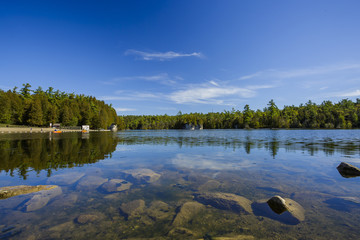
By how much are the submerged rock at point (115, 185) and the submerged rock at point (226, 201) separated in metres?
3.41

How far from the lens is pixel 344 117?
163750mm

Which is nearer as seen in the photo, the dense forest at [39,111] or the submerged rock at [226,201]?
the submerged rock at [226,201]

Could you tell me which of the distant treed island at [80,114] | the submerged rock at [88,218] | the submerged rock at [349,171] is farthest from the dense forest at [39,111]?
the submerged rock at [349,171]

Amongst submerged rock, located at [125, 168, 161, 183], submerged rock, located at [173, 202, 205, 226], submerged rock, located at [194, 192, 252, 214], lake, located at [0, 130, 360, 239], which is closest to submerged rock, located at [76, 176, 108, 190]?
lake, located at [0, 130, 360, 239]

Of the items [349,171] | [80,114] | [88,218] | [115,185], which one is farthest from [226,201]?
[80,114]

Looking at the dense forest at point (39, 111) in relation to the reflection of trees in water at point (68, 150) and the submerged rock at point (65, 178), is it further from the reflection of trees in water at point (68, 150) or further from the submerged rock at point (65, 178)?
the submerged rock at point (65, 178)

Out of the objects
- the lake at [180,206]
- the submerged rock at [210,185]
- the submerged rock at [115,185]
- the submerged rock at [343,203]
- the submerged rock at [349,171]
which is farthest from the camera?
the submerged rock at [349,171]

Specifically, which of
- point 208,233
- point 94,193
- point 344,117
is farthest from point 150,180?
point 344,117

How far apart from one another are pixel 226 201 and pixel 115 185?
5.23 meters

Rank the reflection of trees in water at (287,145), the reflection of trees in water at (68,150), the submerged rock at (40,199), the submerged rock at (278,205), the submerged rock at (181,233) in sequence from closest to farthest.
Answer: the submerged rock at (181,233) < the submerged rock at (278,205) < the submerged rock at (40,199) < the reflection of trees in water at (68,150) < the reflection of trees in water at (287,145)

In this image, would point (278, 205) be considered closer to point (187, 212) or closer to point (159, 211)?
point (187, 212)

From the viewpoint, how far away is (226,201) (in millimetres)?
6562

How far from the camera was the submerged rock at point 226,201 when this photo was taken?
19.9 feet

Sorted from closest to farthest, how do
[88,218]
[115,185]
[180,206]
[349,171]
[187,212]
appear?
[88,218] < [187,212] < [180,206] < [115,185] < [349,171]
